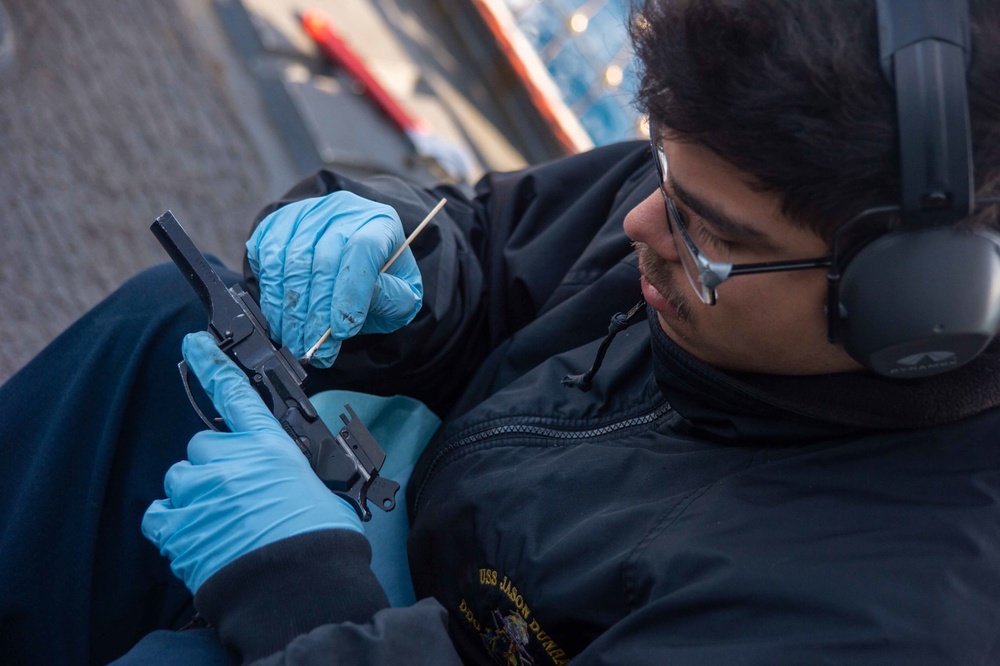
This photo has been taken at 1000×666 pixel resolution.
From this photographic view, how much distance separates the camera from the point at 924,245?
671 millimetres

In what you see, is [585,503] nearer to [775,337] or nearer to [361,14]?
[775,337]

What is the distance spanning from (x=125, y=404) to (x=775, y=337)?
2.63 feet

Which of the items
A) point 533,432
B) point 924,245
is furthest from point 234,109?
point 924,245

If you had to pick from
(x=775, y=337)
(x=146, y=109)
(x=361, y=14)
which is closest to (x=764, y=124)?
(x=775, y=337)

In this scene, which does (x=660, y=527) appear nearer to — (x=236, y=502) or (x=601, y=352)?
(x=601, y=352)

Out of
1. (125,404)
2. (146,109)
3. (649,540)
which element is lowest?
(649,540)

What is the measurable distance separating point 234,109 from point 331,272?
1.55 metres

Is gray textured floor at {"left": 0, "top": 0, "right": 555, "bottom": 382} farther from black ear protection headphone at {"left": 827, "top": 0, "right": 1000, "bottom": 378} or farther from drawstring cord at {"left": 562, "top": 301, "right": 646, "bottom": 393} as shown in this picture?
black ear protection headphone at {"left": 827, "top": 0, "right": 1000, "bottom": 378}

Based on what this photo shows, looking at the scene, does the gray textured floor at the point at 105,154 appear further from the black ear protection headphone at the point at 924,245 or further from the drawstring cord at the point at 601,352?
the black ear protection headphone at the point at 924,245

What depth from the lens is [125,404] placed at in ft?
3.48

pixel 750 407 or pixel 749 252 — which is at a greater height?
pixel 749 252

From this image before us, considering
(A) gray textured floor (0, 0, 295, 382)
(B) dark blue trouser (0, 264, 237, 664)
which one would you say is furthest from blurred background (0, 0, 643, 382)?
(B) dark blue trouser (0, 264, 237, 664)

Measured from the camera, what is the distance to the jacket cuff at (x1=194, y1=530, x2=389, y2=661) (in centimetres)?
77

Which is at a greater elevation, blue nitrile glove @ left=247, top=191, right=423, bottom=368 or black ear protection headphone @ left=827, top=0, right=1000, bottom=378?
blue nitrile glove @ left=247, top=191, right=423, bottom=368
